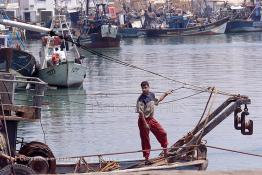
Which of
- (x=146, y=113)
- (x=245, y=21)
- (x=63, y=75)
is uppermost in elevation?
(x=146, y=113)

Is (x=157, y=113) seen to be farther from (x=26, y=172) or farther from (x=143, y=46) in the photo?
(x=143, y=46)

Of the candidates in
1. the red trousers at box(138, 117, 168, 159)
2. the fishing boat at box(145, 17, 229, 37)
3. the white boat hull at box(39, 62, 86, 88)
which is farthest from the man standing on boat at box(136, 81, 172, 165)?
the fishing boat at box(145, 17, 229, 37)

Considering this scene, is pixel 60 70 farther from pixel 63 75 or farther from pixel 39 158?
pixel 39 158

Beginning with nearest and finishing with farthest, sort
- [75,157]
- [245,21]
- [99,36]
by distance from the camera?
[75,157]
[99,36]
[245,21]

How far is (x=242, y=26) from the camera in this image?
324 ft

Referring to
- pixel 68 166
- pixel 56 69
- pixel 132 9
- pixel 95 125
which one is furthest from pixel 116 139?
pixel 132 9

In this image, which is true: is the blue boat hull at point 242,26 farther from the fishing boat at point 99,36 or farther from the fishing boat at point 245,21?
the fishing boat at point 99,36

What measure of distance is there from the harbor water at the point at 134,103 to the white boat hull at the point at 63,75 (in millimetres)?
610

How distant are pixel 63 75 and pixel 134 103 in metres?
7.87

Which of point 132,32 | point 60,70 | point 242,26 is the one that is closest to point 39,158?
point 60,70

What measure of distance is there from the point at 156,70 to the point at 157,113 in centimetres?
1965

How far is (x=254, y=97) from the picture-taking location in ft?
112

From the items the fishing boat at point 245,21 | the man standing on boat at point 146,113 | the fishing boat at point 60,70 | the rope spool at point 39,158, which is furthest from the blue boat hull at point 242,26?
the rope spool at point 39,158

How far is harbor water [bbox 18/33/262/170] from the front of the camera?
23172 mm
